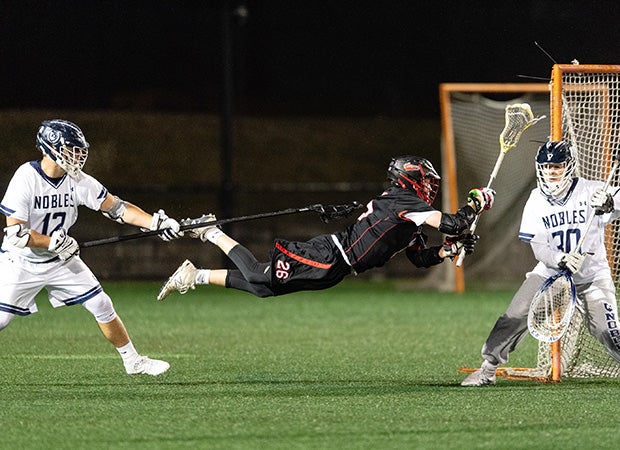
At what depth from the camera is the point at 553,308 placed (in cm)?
732

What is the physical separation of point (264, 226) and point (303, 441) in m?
11.4

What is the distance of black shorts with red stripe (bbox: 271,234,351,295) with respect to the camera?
7.30m

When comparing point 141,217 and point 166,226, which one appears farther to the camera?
point 141,217

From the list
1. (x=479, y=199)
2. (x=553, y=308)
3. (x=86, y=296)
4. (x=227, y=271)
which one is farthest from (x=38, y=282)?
(x=553, y=308)

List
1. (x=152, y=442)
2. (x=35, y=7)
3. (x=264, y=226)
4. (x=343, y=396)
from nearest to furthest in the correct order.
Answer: (x=152, y=442)
(x=343, y=396)
(x=264, y=226)
(x=35, y=7)

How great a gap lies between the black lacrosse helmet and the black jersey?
0.06 m

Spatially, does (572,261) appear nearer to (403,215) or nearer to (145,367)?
(403,215)

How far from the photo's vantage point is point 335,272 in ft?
24.0

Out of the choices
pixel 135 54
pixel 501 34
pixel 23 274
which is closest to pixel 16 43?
pixel 135 54

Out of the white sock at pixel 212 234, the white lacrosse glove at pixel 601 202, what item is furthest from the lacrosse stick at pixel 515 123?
the white sock at pixel 212 234

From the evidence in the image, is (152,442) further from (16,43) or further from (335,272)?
(16,43)

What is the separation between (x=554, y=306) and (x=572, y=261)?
430 millimetres

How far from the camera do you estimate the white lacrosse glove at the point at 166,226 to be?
24.0 feet

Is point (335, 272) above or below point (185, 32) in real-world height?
below
